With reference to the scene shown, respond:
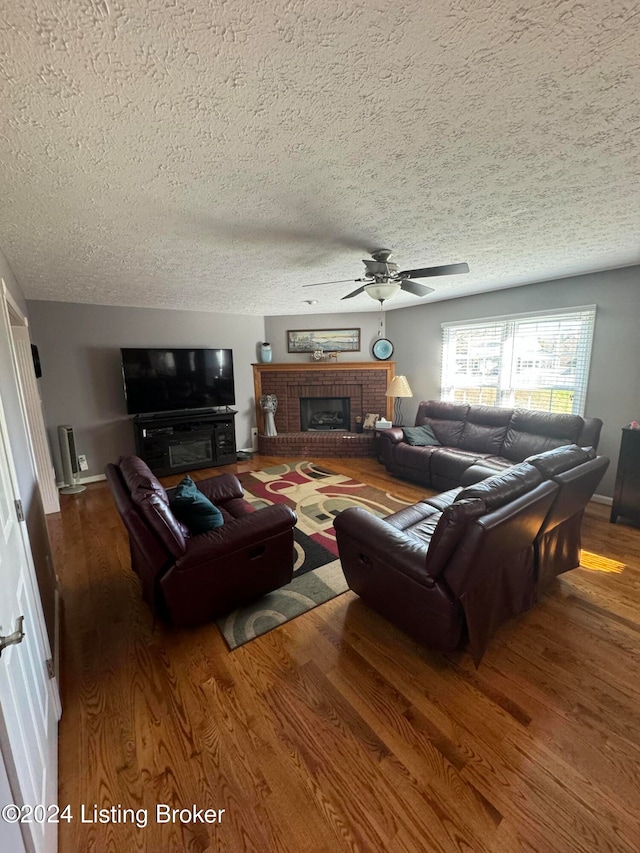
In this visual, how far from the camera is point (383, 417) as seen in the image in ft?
18.4

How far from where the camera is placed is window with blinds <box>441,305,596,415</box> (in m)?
3.70

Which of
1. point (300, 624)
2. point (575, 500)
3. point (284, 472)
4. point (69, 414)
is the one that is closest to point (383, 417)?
point (284, 472)

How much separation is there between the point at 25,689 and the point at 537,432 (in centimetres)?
437

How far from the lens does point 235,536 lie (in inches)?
75.4

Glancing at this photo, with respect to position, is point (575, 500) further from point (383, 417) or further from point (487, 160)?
point (383, 417)

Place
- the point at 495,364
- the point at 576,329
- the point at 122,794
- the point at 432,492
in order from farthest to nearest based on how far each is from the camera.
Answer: the point at 495,364 → the point at 432,492 → the point at 576,329 → the point at 122,794

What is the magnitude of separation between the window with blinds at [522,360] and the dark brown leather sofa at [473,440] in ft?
1.06

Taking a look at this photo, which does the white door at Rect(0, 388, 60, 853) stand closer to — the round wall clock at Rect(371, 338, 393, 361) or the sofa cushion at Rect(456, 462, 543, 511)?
the sofa cushion at Rect(456, 462, 543, 511)

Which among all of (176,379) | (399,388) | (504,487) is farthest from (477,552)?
(176,379)

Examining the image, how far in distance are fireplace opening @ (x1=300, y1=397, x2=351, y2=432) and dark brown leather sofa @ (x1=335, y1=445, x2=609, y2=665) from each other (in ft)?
12.4

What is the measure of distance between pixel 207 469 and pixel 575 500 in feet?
14.2

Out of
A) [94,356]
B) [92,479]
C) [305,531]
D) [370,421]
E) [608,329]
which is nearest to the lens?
[305,531]

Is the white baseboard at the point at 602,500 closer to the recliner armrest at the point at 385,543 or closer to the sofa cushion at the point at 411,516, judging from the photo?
the sofa cushion at the point at 411,516

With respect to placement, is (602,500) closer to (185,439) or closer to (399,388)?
(399,388)
